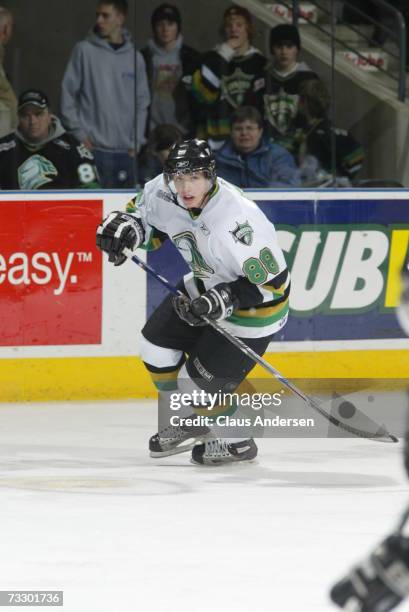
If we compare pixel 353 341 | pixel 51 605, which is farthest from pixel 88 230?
pixel 51 605

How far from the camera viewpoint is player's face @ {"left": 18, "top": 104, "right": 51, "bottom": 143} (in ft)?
21.9

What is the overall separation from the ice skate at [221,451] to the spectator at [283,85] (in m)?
2.25

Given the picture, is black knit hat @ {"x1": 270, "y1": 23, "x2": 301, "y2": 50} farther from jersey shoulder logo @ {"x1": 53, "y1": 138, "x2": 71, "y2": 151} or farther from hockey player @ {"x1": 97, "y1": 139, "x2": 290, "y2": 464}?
hockey player @ {"x1": 97, "y1": 139, "x2": 290, "y2": 464}

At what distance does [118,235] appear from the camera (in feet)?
16.7

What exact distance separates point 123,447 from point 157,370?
501 mm

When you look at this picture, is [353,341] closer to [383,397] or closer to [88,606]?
[383,397]

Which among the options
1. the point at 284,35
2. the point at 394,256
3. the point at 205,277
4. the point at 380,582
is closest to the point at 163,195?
the point at 205,277

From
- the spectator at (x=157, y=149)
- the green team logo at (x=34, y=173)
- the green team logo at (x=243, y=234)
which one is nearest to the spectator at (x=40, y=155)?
the green team logo at (x=34, y=173)

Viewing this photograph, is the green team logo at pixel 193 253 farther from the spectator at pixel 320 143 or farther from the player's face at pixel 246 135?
the spectator at pixel 320 143

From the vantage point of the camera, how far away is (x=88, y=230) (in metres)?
6.67

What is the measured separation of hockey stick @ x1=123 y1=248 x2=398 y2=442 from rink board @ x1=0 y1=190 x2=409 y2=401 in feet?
4.35

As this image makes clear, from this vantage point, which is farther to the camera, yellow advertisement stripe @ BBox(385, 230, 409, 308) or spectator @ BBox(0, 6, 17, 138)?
yellow advertisement stripe @ BBox(385, 230, 409, 308)

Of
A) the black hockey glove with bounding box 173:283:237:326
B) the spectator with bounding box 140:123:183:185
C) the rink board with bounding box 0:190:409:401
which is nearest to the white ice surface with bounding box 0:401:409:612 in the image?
the rink board with bounding box 0:190:409:401

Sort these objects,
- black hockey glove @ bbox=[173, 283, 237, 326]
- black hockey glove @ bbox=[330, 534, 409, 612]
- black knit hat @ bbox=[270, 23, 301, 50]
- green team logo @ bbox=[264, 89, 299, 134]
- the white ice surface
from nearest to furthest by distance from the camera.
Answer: black hockey glove @ bbox=[330, 534, 409, 612] → the white ice surface → black hockey glove @ bbox=[173, 283, 237, 326] → green team logo @ bbox=[264, 89, 299, 134] → black knit hat @ bbox=[270, 23, 301, 50]
